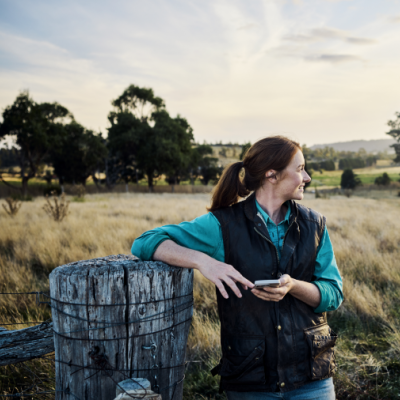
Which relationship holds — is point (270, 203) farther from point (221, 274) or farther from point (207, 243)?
point (221, 274)

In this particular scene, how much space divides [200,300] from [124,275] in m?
3.14

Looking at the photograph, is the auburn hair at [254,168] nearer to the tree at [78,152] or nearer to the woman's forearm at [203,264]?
the woman's forearm at [203,264]

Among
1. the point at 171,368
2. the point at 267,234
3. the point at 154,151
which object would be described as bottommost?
the point at 171,368

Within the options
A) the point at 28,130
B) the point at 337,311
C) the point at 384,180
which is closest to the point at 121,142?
the point at 28,130

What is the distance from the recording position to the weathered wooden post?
4.96 ft

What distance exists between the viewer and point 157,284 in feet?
5.23

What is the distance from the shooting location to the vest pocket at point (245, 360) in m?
1.71

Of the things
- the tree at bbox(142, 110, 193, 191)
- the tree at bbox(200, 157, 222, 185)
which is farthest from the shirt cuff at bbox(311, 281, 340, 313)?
the tree at bbox(200, 157, 222, 185)

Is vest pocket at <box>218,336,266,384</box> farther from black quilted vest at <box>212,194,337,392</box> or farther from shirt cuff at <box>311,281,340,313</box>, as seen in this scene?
shirt cuff at <box>311,281,340,313</box>

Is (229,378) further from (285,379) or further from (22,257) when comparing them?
(22,257)

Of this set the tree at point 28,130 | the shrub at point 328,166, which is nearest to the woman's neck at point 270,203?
the tree at point 28,130

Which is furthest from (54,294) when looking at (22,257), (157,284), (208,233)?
(22,257)

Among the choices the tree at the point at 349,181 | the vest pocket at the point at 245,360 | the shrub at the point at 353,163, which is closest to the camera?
the vest pocket at the point at 245,360

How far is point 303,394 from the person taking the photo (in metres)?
1.78
